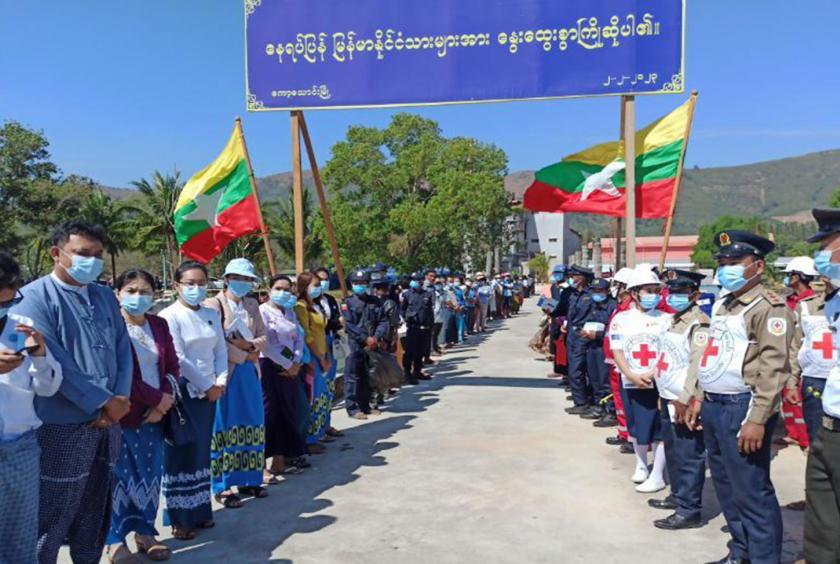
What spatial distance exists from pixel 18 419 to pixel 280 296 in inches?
127

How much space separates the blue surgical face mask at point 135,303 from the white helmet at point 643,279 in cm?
375

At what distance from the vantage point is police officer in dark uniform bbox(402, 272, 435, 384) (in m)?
11.1

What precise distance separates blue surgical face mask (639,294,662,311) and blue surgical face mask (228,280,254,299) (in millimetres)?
3183

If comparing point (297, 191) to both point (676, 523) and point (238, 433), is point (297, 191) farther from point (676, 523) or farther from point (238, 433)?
point (676, 523)

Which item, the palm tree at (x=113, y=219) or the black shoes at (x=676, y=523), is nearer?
the black shoes at (x=676, y=523)

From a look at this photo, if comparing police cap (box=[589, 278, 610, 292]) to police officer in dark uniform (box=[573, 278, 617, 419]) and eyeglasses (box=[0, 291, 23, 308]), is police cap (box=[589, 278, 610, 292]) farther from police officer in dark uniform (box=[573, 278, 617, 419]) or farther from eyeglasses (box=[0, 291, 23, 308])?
eyeglasses (box=[0, 291, 23, 308])

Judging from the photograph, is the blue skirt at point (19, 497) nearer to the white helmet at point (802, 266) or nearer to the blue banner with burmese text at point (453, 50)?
the white helmet at point (802, 266)

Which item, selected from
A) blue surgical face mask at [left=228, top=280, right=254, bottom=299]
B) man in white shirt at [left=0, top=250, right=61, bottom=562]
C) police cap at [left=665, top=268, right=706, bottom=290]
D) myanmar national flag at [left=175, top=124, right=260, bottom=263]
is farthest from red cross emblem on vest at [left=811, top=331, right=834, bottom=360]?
myanmar national flag at [left=175, top=124, right=260, bottom=263]

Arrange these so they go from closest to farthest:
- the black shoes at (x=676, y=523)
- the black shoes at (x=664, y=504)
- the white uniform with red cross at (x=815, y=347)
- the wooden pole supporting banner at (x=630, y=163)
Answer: the black shoes at (x=676, y=523) → the white uniform with red cross at (x=815, y=347) → the black shoes at (x=664, y=504) → the wooden pole supporting banner at (x=630, y=163)

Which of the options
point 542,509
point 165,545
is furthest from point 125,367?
point 542,509

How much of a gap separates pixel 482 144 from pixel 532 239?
4774cm

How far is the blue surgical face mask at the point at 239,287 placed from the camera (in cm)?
520

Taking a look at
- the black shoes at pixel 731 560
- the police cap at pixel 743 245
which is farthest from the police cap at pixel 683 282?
the black shoes at pixel 731 560

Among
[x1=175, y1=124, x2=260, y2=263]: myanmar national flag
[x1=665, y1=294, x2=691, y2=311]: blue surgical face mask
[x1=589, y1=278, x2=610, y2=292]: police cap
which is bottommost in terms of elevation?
[x1=589, y1=278, x2=610, y2=292]: police cap
